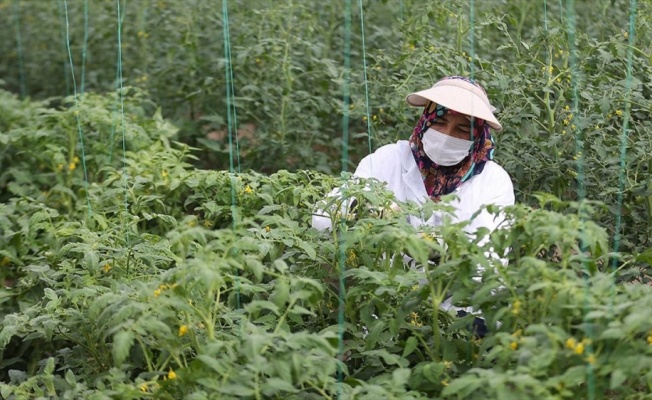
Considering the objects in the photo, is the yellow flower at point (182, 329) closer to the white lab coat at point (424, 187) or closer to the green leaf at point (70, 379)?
the green leaf at point (70, 379)

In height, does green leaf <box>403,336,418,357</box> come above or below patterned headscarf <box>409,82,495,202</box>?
below

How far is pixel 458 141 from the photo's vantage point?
4031mm

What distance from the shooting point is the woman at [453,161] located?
13.1ft

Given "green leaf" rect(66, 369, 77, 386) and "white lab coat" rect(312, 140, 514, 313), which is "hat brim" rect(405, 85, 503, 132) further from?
"green leaf" rect(66, 369, 77, 386)

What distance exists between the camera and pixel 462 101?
157 inches

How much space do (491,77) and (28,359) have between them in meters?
2.11

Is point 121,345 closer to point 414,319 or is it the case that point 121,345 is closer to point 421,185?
point 414,319

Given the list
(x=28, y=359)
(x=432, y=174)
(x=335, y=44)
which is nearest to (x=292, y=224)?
(x=432, y=174)

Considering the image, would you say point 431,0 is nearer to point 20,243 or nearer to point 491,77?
point 491,77

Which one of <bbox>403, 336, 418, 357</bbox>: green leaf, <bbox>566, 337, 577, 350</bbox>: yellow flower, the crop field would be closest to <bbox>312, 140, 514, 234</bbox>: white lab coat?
the crop field

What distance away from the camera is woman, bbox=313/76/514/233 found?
4.00 meters

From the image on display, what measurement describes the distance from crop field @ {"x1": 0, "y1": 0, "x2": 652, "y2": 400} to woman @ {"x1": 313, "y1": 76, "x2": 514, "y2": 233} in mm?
151

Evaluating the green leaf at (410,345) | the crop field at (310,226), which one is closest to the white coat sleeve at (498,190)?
the crop field at (310,226)

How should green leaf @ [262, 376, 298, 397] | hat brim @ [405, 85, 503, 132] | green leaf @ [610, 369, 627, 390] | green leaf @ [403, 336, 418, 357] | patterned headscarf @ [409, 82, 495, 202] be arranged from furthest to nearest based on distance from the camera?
patterned headscarf @ [409, 82, 495, 202]
hat brim @ [405, 85, 503, 132]
green leaf @ [403, 336, 418, 357]
green leaf @ [262, 376, 298, 397]
green leaf @ [610, 369, 627, 390]
